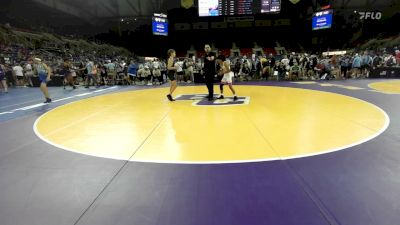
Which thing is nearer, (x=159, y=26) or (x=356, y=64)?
(x=356, y=64)

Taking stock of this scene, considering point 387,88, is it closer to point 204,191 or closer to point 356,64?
point 356,64

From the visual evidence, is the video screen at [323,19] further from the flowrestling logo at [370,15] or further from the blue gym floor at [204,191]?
the blue gym floor at [204,191]

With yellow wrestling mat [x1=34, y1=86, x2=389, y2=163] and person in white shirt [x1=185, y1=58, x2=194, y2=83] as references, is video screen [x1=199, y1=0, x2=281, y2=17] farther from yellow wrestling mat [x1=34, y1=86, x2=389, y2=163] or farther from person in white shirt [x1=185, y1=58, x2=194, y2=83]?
yellow wrestling mat [x1=34, y1=86, x2=389, y2=163]

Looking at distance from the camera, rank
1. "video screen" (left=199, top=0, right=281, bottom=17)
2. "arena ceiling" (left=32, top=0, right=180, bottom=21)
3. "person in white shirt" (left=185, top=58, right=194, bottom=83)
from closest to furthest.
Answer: "person in white shirt" (left=185, top=58, right=194, bottom=83) → "video screen" (left=199, top=0, right=281, bottom=17) → "arena ceiling" (left=32, top=0, right=180, bottom=21)

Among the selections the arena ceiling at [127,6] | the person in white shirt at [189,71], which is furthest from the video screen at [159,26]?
the person in white shirt at [189,71]

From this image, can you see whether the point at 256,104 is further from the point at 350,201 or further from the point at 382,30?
the point at 382,30

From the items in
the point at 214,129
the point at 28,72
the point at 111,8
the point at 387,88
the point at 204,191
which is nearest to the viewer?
the point at 204,191

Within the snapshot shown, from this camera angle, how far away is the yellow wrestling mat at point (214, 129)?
3848 millimetres

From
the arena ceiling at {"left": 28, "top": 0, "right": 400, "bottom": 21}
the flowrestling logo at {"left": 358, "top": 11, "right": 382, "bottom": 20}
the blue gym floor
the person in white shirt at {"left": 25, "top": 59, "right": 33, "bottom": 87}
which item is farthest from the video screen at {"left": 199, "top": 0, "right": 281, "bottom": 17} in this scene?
the blue gym floor

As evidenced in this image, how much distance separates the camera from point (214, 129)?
510 cm

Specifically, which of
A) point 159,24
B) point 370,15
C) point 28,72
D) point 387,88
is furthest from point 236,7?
point 370,15

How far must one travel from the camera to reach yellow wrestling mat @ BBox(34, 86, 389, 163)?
3.85 meters

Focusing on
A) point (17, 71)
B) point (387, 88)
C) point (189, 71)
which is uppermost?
point (17, 71)

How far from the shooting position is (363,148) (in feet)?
12.5
